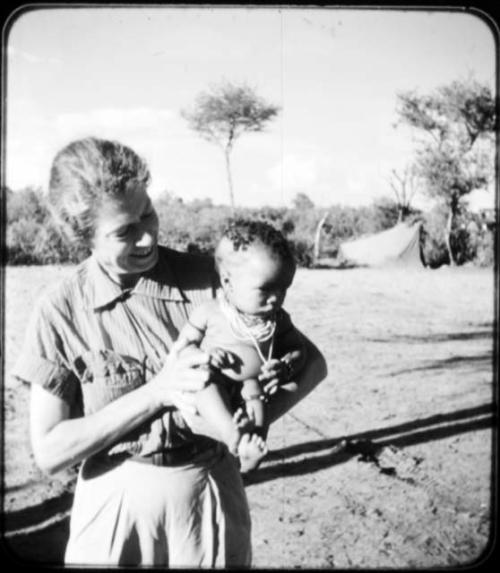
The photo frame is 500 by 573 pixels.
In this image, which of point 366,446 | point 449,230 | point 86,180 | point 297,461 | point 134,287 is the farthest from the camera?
point 366,446

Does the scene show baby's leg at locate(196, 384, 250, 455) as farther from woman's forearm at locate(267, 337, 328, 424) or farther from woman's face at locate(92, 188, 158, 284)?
woman's face at locate(92, 188, 158, 284)

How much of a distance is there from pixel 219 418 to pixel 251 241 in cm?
32

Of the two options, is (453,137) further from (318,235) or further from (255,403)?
(255,403)

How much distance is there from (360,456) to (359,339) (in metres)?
1.50

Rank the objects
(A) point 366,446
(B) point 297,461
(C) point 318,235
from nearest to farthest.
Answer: (C) point 318,235 → (B) point 297,461 → (A) point 366,446

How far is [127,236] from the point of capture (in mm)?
1083

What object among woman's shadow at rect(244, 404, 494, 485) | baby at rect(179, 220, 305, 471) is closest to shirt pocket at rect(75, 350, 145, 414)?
baby at rect(179, 220, 305, 471)

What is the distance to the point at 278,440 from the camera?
2.81 m

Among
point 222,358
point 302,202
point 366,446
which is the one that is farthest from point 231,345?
point 366,446

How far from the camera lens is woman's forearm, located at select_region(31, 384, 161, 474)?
1054 millimetres

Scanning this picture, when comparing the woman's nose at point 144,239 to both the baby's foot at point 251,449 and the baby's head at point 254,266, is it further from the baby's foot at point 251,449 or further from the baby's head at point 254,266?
the baby's foot at point 251,449

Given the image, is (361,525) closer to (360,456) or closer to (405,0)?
(360,456)

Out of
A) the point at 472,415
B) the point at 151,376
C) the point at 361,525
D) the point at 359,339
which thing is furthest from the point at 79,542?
the point at 359,339

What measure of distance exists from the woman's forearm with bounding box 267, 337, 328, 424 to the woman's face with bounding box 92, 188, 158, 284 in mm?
337
